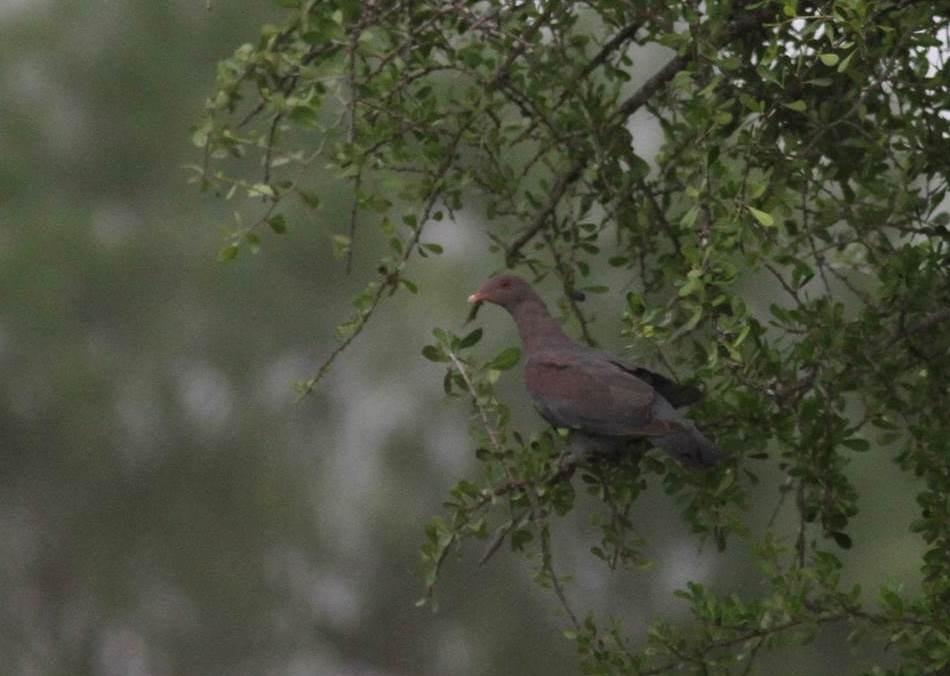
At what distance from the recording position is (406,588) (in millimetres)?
15938

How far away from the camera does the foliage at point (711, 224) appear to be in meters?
3.97

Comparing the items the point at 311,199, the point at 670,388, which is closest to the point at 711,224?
the point at 670,388

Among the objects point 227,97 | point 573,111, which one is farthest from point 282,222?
point 573,111

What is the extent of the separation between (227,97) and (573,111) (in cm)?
83

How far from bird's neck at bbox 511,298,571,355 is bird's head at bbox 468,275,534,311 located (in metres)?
0.02

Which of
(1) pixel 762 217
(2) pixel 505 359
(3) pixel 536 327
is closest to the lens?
(1) pixel 762 217

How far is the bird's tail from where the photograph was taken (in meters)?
4.08

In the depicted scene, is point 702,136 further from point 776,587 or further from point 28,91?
point 28,91

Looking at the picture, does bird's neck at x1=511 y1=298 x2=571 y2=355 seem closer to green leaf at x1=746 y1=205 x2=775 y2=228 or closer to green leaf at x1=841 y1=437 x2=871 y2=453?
green leaf at x1=841 y1=437 x2=871 y2=453

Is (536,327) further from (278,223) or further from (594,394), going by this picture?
(278,223)

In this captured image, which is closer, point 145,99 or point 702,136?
point 702,136

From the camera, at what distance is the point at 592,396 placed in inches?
179

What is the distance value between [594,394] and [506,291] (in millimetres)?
704

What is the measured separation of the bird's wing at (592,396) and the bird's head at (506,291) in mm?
260
